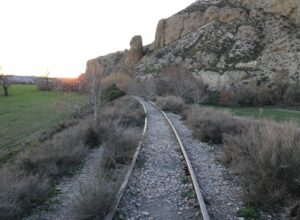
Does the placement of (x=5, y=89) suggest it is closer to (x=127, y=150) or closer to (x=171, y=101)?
(x=171, y=101)

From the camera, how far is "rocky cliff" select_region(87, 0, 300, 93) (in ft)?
215

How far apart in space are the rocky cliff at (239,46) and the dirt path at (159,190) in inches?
1885

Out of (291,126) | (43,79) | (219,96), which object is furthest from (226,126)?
(43,79)

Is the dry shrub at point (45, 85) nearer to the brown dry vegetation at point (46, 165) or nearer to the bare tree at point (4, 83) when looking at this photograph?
the bare tree at point (4, 83)

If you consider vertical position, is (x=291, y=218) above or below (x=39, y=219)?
above

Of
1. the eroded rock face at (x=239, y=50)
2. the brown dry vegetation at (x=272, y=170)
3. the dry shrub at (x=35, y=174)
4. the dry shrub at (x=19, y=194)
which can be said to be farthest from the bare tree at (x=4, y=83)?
the brown dry vegetation at (x=272, y=170)

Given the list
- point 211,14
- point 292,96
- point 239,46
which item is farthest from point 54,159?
point 211,14

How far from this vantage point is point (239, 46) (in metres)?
76.7

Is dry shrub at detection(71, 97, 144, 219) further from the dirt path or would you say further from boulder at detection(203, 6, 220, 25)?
boulder at detection(203, 6, 220, 25)

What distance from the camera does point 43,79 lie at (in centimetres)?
11062

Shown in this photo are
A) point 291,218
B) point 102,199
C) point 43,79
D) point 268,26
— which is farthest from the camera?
point 43,79

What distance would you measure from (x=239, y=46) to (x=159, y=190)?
Result: 74.8m

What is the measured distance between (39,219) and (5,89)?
80.5 meters

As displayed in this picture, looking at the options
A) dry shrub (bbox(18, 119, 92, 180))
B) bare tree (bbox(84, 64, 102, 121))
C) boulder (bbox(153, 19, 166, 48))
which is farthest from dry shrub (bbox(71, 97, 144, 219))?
boulder (bbox(153, 19, 166, 48))
